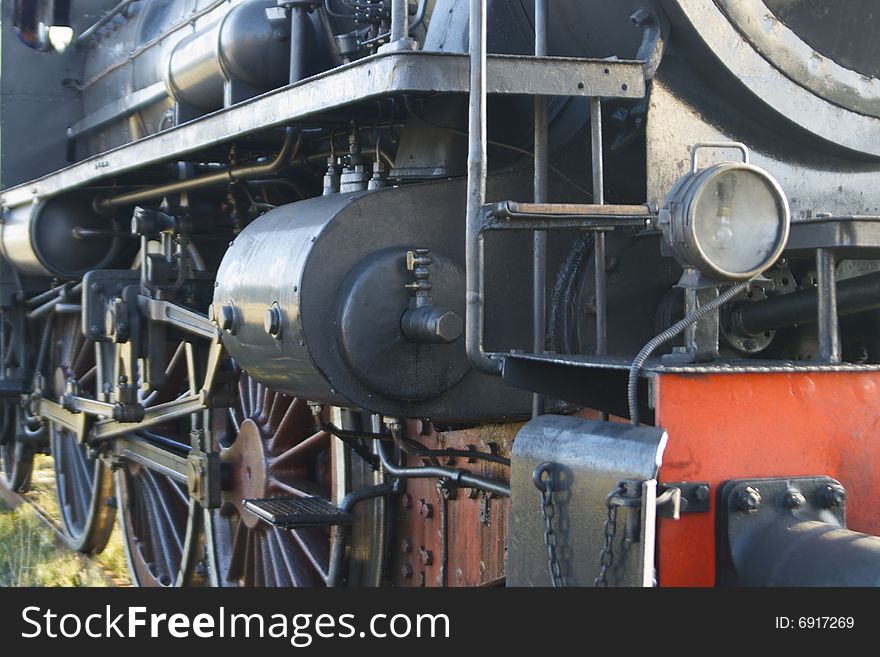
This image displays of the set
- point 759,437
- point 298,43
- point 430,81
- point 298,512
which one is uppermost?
point 298,43

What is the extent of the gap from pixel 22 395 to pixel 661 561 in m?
5.10

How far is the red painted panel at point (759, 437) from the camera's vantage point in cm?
222

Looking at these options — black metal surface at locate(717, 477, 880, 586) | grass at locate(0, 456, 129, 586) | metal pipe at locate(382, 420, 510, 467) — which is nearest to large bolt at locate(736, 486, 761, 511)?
black metal surface at locate(717, 477, 880, 586)

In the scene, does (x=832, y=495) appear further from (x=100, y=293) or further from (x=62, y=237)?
(x=62, y=237)

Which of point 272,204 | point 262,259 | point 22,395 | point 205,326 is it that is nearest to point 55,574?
point 22,395

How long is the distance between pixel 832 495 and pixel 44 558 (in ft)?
16.6

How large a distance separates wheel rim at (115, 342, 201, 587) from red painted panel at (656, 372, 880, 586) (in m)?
3.12

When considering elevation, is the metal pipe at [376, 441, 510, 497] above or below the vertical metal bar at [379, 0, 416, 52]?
below

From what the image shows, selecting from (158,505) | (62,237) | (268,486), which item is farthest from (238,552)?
(62,237)

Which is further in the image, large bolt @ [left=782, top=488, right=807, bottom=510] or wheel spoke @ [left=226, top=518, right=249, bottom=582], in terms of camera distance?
wheel spoke @ [left=226, top=518, right=249, bottom=582]

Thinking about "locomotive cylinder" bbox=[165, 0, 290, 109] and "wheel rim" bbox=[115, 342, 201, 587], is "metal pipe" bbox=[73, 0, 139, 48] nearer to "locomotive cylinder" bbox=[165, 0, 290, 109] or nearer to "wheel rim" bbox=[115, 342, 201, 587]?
"wheel rim" bbox=[115, 342, 201, 587]

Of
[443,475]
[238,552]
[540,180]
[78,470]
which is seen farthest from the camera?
[78,470]

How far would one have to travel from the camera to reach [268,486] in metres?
4.30

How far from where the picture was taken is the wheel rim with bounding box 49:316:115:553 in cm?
597
